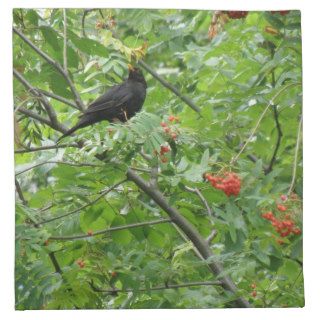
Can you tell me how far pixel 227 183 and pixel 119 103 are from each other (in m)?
0.61

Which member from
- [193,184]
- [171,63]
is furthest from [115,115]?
[171,63]

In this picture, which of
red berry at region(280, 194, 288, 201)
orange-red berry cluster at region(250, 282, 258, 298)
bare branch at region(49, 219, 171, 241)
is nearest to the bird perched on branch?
bare branch at region(49, 219, 171, 241)

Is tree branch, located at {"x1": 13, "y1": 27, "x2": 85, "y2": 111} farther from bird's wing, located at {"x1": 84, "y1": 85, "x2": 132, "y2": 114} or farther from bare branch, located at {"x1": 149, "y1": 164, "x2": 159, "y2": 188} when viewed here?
bare branch, located at {"x1": 149, "y1": 164, "x2": 159, "y2": 188}

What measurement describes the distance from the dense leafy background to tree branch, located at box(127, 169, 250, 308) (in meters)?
0.02

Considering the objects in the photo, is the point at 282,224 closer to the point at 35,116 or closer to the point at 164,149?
the point at 164,149

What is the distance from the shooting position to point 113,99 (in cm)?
308

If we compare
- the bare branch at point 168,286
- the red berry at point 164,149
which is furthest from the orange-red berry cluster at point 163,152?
the bare branch at point 168,286

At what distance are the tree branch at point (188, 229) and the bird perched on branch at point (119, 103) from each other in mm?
226

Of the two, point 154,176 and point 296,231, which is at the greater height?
point 154,176


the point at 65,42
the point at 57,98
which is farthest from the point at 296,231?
the point at 65,42

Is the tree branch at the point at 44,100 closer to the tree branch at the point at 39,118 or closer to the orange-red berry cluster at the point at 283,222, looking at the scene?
the tree branch at the point at 39,118

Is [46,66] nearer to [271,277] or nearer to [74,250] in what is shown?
[74,250]

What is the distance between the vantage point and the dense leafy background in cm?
276

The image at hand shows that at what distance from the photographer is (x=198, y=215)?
2.92m
